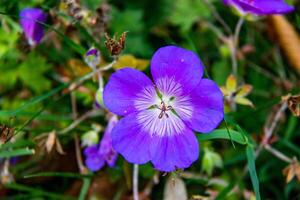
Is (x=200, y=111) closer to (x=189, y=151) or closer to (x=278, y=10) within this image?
(x=189, y=151)

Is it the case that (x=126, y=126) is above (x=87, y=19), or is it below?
below

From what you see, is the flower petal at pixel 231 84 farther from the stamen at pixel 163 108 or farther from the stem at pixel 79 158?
the stem at pixel 79 158

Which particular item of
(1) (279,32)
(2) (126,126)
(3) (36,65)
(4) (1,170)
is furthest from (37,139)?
(1) (279,32)

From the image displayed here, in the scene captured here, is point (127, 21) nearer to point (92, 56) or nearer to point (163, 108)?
point (92, 56)

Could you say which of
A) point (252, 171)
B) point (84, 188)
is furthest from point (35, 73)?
point (252, 171)

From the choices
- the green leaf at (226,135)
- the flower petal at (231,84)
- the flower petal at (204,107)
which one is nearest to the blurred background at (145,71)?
the flower petal at (231,84)

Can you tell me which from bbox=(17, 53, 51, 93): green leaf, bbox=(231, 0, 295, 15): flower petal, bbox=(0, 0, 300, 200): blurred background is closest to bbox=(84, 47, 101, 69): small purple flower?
bbox=(0, 0, 300, 200): blurred background

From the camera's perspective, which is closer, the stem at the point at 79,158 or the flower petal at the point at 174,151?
the flower petal at the point at 174,151
